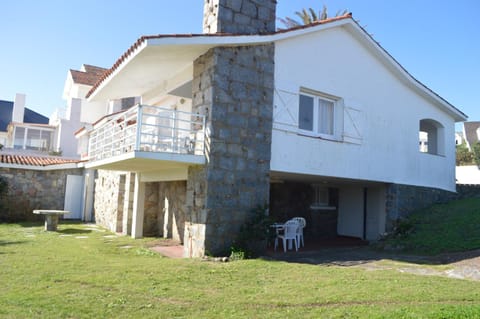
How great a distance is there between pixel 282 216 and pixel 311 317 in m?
9.57

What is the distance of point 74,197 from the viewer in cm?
2064

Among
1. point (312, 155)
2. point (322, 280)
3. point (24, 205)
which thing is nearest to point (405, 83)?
point (312, 155)

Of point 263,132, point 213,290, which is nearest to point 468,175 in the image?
point 263,132

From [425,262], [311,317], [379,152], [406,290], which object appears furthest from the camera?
[379,152]

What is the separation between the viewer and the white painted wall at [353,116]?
34.7 ft

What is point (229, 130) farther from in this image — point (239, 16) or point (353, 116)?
point (353, 116)

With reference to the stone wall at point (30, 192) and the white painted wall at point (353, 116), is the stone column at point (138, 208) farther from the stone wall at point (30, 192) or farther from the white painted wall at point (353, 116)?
the stone wall at point (30, 192)

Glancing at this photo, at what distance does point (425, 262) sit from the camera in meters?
8.88

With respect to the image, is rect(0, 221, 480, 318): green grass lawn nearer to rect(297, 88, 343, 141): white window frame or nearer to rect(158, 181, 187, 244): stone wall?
rect(158, 181, 187, 244): stone wall

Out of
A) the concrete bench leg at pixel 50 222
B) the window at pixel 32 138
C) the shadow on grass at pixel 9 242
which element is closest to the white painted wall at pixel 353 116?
the shadow on grass at pixel 9 242

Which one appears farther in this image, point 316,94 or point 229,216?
point 316,94

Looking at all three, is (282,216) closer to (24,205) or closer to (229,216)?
(229,216)

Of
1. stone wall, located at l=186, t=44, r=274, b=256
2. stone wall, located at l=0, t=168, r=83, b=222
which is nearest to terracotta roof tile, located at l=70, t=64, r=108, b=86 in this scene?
stone wall, located at l=0, t=168, r=83, b=222

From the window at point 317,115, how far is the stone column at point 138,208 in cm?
563
